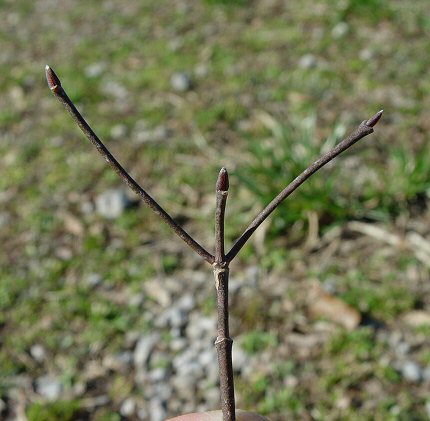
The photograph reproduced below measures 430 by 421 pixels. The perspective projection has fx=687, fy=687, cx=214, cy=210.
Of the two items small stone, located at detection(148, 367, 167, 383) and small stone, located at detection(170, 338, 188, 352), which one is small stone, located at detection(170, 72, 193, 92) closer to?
small stone, located at detection(170, 338, 188, 352)

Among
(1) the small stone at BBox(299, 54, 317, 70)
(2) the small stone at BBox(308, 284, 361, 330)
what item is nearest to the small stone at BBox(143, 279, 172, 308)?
(2) the small stone at BBox(308, 284, 361, 330)

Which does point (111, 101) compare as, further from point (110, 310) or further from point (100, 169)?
point (110, 310)

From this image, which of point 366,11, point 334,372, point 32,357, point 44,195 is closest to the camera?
point 334,372

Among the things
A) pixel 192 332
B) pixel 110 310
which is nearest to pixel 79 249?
pixel 110 310

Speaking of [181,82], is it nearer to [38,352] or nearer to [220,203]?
[38,352]

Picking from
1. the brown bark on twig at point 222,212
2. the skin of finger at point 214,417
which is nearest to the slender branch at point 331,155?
the brown bark on twig at point 222,212

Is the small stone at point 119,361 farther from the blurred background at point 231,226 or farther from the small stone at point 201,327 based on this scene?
the small stone at point 201,327

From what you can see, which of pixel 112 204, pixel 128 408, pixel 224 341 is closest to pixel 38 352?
pixel 128 408
